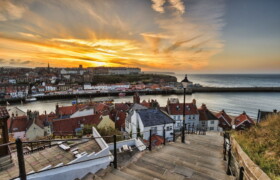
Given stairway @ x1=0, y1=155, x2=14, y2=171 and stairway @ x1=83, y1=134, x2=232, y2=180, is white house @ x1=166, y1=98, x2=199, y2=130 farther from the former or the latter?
stairway @ x1=0, y1=155, x2=14, y2=171

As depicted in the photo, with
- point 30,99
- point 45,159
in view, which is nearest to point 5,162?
point 45,159

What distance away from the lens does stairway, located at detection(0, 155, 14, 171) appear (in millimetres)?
5796

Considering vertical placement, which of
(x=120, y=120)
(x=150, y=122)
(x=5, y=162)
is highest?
(x=5, y=162)

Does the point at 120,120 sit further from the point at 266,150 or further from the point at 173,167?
the point at 266,150

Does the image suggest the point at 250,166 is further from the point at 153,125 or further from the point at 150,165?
the point at 153,125

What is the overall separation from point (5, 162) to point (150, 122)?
47.4 ft

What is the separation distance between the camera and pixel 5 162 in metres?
6.08

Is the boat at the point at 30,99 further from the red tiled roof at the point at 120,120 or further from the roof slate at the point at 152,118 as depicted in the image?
the roof slate at the point at 152,118

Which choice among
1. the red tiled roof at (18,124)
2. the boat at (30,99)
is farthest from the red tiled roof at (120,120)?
the boat at (30,99)

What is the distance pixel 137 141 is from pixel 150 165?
618 cm

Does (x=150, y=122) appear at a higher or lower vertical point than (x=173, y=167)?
lower

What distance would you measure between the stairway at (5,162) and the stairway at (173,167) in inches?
184

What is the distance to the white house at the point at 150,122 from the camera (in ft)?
60.4

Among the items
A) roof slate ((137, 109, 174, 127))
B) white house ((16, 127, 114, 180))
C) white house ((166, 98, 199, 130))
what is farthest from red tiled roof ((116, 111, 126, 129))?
white house ((16, 127, 114, 180))
